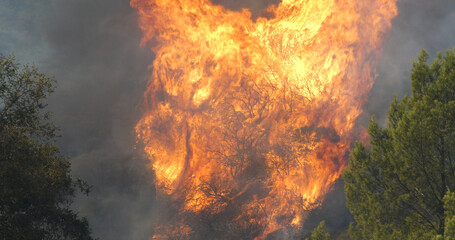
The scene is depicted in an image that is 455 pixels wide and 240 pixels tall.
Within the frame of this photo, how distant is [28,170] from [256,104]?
2063 centimetres

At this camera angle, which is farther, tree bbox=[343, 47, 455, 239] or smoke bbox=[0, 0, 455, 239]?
smoke bbox=[0, 0, 455, 239]

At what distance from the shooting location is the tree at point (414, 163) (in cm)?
1368

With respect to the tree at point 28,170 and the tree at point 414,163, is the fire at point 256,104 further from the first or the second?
the tree at point 28,170

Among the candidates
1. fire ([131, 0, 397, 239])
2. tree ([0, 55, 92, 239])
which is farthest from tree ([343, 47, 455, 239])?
fire ([131, 0, 397, 239])

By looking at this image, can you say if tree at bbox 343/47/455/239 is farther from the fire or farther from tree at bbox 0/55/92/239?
the fire

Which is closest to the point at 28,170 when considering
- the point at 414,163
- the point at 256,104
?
the point at 414,163

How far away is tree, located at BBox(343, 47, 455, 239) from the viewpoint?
13.7 meters

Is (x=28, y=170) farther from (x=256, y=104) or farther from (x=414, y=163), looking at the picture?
(x=256, y=104)

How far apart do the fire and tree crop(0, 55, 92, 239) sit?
54.3ft

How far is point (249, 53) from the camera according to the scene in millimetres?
30234

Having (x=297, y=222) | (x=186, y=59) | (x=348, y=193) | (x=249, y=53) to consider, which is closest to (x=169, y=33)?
(x=186, y=59)

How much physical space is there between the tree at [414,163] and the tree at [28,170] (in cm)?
1212

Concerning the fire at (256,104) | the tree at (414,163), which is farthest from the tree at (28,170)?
the fire at (256,104)

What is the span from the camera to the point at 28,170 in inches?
493
